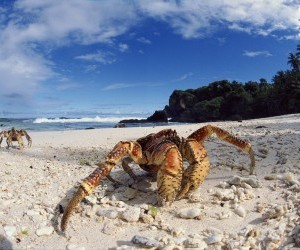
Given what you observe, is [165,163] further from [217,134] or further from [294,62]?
[294,62]

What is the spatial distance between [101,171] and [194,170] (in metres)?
1.14

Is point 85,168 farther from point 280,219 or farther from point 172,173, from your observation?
point 280,219

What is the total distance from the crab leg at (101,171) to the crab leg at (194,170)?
0.66 m

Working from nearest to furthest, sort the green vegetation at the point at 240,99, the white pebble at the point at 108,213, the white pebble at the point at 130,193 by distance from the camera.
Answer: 1. the white pebble at the point at 108,213
2. the white pebble at the point at 130,193
3. the green vegetation at the point at 240,99

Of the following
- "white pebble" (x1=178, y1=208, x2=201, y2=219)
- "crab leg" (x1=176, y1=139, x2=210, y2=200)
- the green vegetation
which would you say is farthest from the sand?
the green vegetation

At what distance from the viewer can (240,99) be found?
78000mm

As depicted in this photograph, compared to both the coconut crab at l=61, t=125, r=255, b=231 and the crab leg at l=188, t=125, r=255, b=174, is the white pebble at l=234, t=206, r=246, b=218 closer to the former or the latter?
the coconut crab at l=61, t=125, r=255, b=231

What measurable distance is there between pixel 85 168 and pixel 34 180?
1031mm

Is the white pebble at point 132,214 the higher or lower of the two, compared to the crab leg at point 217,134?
lower

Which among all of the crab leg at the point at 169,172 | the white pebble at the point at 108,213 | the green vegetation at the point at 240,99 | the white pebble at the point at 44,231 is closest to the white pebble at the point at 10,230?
the white pebble at the point at 44,231

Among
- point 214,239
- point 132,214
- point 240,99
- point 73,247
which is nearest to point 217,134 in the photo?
point 132,214

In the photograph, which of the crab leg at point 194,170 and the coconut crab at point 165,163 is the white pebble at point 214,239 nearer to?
the coconut crab at point 165,163

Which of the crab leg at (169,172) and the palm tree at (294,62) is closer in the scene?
the crab leg at (169,172)

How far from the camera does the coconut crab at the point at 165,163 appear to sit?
429 centimetres
